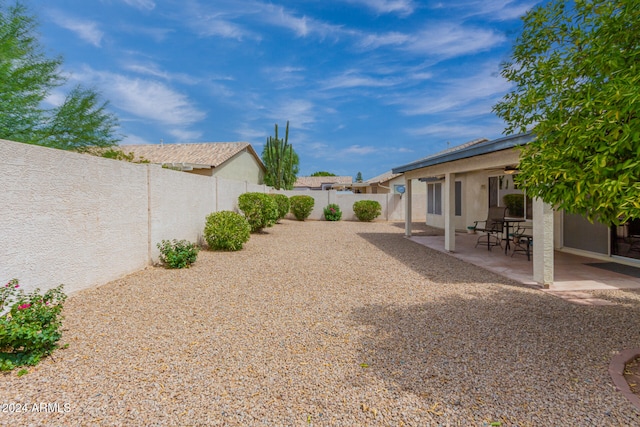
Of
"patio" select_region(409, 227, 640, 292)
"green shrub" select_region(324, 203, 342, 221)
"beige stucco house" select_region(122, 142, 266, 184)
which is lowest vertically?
"patio" select_region(409, 227, 640, 292)

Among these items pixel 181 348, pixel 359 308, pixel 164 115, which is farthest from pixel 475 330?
pixel 164 115

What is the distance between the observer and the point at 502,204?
13.0 m

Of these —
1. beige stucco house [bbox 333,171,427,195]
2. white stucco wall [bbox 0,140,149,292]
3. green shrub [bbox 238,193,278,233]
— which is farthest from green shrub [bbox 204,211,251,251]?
beige stucco house [bbox 333,171,427,195]

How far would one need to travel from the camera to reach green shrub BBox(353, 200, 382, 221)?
21922 mm

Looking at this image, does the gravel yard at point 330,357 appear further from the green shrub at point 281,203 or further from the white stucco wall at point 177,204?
the green shrub at point 281,203

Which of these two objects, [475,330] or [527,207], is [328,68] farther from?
[475,330]

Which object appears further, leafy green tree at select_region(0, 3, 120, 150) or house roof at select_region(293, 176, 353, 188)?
house roof at select_region(293, 176, 353, 188)

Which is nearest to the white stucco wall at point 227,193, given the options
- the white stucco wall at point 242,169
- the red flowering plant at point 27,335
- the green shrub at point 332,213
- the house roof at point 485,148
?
the house roof at point 485,148

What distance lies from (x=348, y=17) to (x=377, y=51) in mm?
2559

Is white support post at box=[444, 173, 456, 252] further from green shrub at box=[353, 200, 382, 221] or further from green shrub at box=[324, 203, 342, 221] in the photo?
green shrub at box=[324, 203, 342, 221]

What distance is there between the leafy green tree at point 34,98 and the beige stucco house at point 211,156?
33.2 feet

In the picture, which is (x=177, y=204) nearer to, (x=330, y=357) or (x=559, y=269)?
(x=330, y=357)

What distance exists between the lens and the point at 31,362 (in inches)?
123

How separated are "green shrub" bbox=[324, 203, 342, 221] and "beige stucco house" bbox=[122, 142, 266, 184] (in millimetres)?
6935
